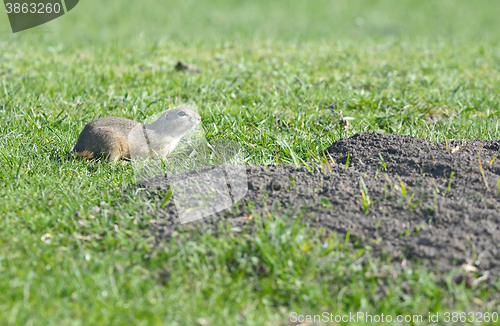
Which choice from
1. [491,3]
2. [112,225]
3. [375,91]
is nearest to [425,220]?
[112,225]

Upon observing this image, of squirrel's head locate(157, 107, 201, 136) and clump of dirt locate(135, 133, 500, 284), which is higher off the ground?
squirrel's head locate(157, 107, 201, 136)

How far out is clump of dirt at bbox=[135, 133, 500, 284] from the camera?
117 inches

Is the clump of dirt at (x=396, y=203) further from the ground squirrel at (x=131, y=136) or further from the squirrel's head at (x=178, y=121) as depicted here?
the squirrel's head at (x=178, y=121)

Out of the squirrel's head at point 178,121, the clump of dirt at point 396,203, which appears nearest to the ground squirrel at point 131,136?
the squirrel's head at point 178,121

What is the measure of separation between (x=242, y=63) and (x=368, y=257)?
193 inches

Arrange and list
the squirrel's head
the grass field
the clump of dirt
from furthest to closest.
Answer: the squirrel's head
the clump of dirt
the grass field

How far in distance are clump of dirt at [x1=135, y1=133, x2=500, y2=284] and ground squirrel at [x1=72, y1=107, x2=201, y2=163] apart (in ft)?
2.91

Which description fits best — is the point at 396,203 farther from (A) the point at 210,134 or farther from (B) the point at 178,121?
(B) the point at 178,121

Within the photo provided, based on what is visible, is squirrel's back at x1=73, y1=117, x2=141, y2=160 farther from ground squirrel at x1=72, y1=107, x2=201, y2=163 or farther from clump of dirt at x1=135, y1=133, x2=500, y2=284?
clump of dirt at x1=135, y1=133, x2=500, y2=284

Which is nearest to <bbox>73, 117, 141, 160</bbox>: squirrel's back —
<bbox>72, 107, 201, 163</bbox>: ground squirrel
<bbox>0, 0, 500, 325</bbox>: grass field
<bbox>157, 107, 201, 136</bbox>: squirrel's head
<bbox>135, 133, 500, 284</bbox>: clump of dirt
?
<bbox>72, 107, 201, 163</bbox>: ground squirrel

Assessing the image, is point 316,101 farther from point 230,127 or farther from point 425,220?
point 425,220

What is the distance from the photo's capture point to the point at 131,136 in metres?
4.62

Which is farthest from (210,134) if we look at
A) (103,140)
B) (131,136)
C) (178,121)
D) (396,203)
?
(396,203)

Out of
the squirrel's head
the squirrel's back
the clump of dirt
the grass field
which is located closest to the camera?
the grass field
